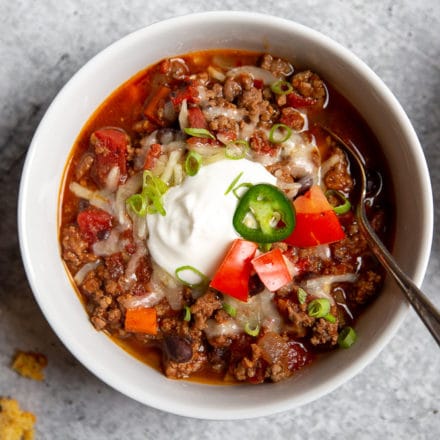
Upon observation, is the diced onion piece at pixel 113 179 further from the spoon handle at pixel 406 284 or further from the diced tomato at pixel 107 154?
the spoon handle at pixel 406 284

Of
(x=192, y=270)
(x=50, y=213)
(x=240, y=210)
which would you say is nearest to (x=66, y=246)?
(x=50, y=213)

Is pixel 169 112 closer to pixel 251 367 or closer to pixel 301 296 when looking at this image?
pixel 301 296

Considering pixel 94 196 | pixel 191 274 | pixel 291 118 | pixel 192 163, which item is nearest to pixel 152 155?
pixel 192 163

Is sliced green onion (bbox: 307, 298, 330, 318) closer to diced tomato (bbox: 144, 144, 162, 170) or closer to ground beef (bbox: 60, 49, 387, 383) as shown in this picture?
ground beef (bbox: 60, 49, 387, 383)

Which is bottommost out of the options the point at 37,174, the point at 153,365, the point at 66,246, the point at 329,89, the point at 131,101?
the point at 153,365

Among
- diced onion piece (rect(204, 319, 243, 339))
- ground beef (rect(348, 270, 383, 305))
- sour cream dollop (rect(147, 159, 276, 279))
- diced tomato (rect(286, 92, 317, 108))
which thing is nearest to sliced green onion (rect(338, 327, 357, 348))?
ground beef (rect(348, 270, 383, 305))

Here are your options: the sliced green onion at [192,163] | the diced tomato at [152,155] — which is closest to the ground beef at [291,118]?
the sliced green onion at [192,163]

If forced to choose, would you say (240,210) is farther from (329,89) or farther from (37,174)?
(37,174)

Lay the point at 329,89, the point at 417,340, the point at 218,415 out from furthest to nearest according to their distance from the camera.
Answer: the point at 417,340 < the point at 329,89 < the point at 218,415
